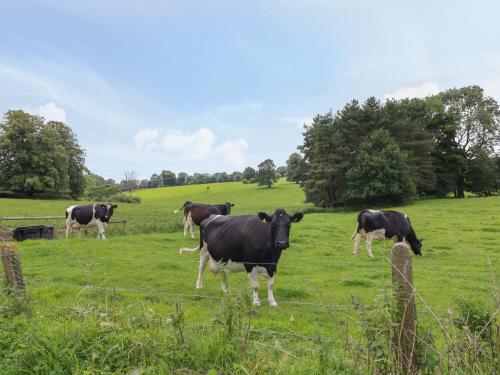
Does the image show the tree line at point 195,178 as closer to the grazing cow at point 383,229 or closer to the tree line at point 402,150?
the tree line at point 402,150

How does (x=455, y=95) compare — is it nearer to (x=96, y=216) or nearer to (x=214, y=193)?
(x=214, y=193)

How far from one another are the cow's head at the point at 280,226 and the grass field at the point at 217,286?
1.12 meters

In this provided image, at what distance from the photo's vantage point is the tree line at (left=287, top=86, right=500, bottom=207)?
3909cm

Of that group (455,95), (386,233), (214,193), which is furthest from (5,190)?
(455,95)

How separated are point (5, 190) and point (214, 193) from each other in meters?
37.3

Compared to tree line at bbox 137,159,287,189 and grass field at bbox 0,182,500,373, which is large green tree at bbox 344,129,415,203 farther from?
tree line at bbox 137,159,287,189

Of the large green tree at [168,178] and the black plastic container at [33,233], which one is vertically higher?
the large green tree at [168,178]

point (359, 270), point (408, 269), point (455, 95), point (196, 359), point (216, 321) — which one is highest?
point (455, 95)

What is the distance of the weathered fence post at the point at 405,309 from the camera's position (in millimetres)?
2961

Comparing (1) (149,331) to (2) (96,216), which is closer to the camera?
(1) (149,331)

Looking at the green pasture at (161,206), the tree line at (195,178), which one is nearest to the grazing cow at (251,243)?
the green pasture at (161,206)

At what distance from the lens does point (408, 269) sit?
304cm

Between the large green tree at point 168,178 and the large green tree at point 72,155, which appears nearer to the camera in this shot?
the large green tree at point 72,155

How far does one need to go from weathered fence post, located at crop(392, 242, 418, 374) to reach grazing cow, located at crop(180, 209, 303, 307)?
423 cm
